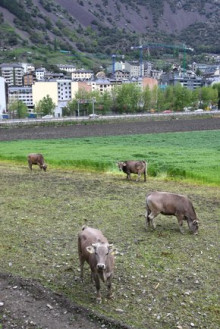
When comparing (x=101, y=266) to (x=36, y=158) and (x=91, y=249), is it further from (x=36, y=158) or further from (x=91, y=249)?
(x=36, y=158)

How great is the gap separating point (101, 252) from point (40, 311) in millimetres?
1693

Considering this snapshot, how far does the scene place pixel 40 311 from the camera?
827 centimetres

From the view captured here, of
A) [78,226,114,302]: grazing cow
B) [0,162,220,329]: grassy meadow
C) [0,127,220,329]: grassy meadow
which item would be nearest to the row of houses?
[0,127,220,329]: grassy meadow

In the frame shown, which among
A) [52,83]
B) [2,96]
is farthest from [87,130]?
[52,83]

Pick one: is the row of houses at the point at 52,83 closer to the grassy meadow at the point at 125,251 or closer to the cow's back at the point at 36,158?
the cow's back at the point at 36,158

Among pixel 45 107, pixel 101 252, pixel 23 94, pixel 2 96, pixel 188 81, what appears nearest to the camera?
pixel 101 252

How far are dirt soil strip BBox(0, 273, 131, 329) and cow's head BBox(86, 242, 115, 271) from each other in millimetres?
971

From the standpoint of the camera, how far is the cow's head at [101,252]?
26.8ft

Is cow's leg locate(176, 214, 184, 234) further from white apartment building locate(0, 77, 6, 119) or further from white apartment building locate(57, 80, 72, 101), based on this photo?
white apartment building locate(57, 80, 72, 101)

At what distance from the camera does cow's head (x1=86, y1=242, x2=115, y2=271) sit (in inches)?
322

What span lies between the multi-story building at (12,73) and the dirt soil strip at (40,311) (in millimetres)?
153482

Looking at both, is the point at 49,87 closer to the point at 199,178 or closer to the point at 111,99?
the point at 111,99

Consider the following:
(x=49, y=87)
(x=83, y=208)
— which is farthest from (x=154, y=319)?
(x=49, y=87)

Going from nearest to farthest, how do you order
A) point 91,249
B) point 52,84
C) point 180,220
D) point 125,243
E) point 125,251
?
1. point 91,249
2. point 125,251
3. point 125,243
4. point 180,220
5. point 52,84
